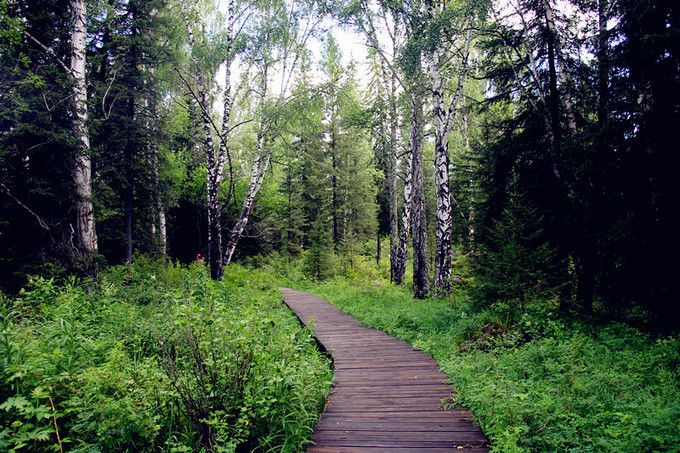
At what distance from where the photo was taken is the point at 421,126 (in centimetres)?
1445

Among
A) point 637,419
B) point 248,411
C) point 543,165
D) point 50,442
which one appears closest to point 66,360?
point 50,442

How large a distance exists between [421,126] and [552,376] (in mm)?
11069

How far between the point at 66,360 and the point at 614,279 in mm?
9246

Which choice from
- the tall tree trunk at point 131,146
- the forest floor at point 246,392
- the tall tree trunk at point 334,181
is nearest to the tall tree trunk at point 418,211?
the forest floor at point 246,392

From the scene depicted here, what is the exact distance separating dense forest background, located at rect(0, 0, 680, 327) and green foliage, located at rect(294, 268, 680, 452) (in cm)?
100

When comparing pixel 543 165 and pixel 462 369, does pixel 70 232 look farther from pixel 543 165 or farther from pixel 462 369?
pixel 543 165

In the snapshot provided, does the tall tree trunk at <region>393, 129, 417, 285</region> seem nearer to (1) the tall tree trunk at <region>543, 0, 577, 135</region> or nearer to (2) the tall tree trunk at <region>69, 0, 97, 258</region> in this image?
(1) the tall tree trunk at <region>543, 0, 577, 135</region>

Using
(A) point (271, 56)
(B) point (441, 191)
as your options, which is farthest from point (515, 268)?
(A) point (271, 56)

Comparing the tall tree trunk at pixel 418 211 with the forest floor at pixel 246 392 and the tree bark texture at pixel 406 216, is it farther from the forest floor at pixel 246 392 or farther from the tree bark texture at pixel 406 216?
the forest floor at pixel 246 392

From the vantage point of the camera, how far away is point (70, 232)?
10.4 metres

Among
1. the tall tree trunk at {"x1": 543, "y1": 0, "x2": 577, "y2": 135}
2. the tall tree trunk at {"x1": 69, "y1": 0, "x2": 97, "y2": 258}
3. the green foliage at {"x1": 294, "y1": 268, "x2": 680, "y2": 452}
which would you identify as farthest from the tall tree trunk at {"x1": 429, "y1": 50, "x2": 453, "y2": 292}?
the tall tree trunk at {"x1": 69, "y1": 0, "x2": 97, "y2": 258}

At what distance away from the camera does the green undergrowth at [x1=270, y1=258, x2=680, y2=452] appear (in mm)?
3316

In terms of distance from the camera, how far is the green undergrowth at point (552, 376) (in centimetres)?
332

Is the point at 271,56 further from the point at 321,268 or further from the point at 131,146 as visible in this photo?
the point at 321,268
